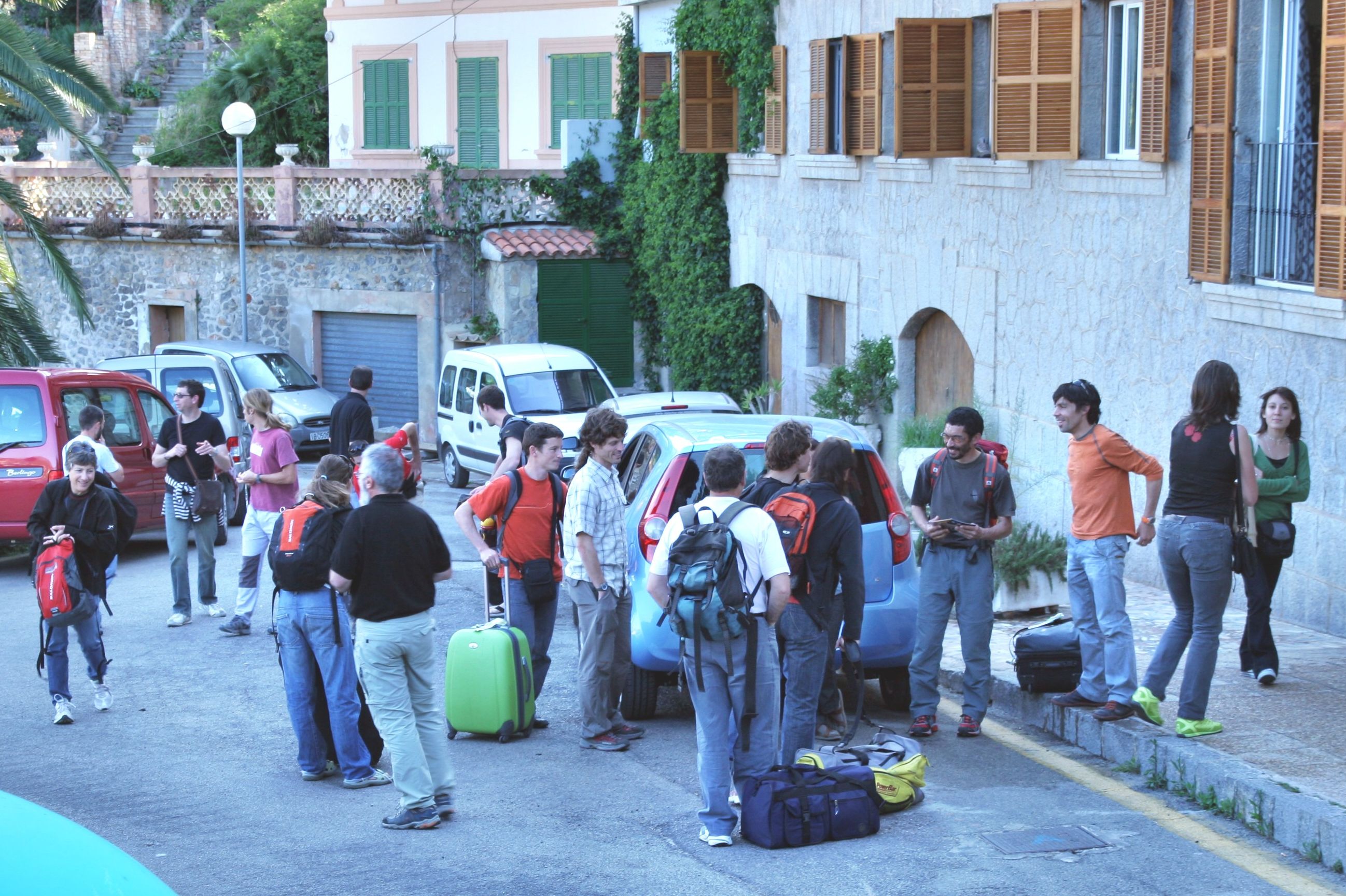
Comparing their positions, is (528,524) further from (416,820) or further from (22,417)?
(22,417)

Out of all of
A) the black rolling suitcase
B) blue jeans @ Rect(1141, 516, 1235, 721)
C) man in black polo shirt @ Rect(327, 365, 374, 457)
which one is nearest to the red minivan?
man in black polo shirt @ Rect(327, 365, 374, 457)

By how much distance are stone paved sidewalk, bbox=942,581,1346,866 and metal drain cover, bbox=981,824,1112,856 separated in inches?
30.2

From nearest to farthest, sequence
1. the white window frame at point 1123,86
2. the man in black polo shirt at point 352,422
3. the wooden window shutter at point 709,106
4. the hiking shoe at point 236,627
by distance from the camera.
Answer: the hiking shoe at point 236,627 → the man in black polo shirt at point 352,422 → the white window frame at point 1123,86 → the wooden window shutter at point 709,106

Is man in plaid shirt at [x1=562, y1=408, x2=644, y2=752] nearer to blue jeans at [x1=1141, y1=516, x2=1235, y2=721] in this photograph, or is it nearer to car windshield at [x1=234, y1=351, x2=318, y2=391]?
blue jeans at [x1=1141, y1=516, x2=1235, y2=721]

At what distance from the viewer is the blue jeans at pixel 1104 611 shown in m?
7.73

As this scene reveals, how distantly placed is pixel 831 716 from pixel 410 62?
2705cm

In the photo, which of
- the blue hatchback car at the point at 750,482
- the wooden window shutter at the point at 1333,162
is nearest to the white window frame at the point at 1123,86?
the wooden window shutter at the point at 1333,162

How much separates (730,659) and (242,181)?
20.3 metres

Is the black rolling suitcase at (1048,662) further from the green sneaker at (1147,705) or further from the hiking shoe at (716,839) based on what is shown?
the hiking shoe at (716,839)

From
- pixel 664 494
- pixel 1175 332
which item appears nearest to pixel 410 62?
pixel 1175 332

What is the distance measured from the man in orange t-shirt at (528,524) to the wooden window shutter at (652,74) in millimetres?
17009

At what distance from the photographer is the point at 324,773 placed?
25.5 feet

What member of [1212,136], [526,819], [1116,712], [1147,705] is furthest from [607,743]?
[1212,136]

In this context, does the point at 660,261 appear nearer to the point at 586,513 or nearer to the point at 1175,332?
the point at 1175,332
